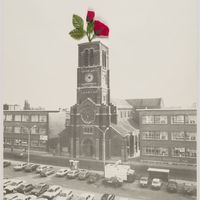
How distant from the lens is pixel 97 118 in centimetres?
373

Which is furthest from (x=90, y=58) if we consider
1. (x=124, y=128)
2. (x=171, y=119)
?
(x=171, y=119)

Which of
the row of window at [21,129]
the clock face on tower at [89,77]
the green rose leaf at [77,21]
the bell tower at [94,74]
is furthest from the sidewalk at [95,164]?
the green rose leaf at [77,21]

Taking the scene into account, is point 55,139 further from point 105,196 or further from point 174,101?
point 174,101

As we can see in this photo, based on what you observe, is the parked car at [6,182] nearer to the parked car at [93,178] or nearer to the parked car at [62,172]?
the parked car at [62,172]

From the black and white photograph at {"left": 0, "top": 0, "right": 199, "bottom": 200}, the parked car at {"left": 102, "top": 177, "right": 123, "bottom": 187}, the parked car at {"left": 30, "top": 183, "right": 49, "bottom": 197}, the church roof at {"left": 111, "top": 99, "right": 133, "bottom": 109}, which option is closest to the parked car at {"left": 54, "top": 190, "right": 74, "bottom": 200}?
the black and white photograph at {"left": 0, "top": 0, "right": 199, "bottom": 200}

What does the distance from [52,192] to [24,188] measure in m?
0.48

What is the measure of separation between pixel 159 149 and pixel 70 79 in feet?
5.00

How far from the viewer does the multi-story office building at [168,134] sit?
10.8 ft

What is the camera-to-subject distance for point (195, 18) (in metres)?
3.31

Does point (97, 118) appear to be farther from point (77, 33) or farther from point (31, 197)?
point (31, 197)

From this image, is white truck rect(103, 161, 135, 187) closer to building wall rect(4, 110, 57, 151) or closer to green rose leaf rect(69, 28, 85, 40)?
building wall rect(4, 110, 57, 151)

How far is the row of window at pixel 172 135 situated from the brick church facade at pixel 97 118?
0.14m

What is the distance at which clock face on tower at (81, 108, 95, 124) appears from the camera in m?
3.76

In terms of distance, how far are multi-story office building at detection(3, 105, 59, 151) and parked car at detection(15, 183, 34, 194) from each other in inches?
20.7
